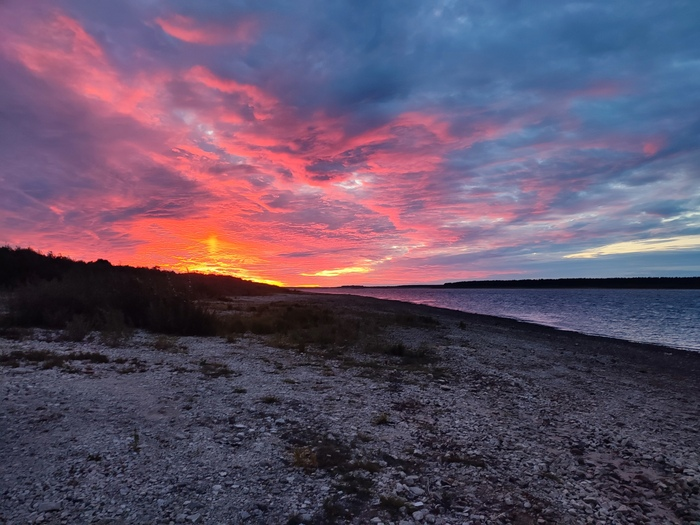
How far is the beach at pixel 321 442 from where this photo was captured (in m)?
6.12

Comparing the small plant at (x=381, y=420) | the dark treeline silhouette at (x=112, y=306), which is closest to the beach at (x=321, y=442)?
the small plant at (x=381, y=420)

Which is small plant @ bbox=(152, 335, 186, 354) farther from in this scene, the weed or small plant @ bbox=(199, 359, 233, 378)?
the weed

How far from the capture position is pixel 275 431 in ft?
28.5

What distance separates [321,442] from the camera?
8.27 metres

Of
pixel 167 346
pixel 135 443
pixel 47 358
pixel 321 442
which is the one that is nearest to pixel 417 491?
pixel 321 442

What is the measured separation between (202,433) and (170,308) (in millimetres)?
13490

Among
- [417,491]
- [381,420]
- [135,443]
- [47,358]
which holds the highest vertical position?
[47,358]

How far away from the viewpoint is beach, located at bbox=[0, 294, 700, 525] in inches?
241

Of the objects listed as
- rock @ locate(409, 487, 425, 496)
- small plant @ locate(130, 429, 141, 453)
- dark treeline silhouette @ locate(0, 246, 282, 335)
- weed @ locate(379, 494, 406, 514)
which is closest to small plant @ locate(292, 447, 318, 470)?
weed @ locate(379, 494, 406, 514)

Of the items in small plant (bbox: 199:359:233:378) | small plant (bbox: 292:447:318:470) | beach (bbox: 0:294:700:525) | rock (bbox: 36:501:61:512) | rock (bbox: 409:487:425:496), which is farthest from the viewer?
small plant (bbox: 199:359:233:378)

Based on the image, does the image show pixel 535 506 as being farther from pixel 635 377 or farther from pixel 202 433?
pixel 635 377

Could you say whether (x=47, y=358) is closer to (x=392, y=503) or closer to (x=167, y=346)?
(x=167, y=346)

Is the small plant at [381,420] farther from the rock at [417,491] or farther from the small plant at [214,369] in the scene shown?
the small plant at [214,369]

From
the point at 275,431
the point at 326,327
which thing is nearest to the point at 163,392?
the point at 275,431
